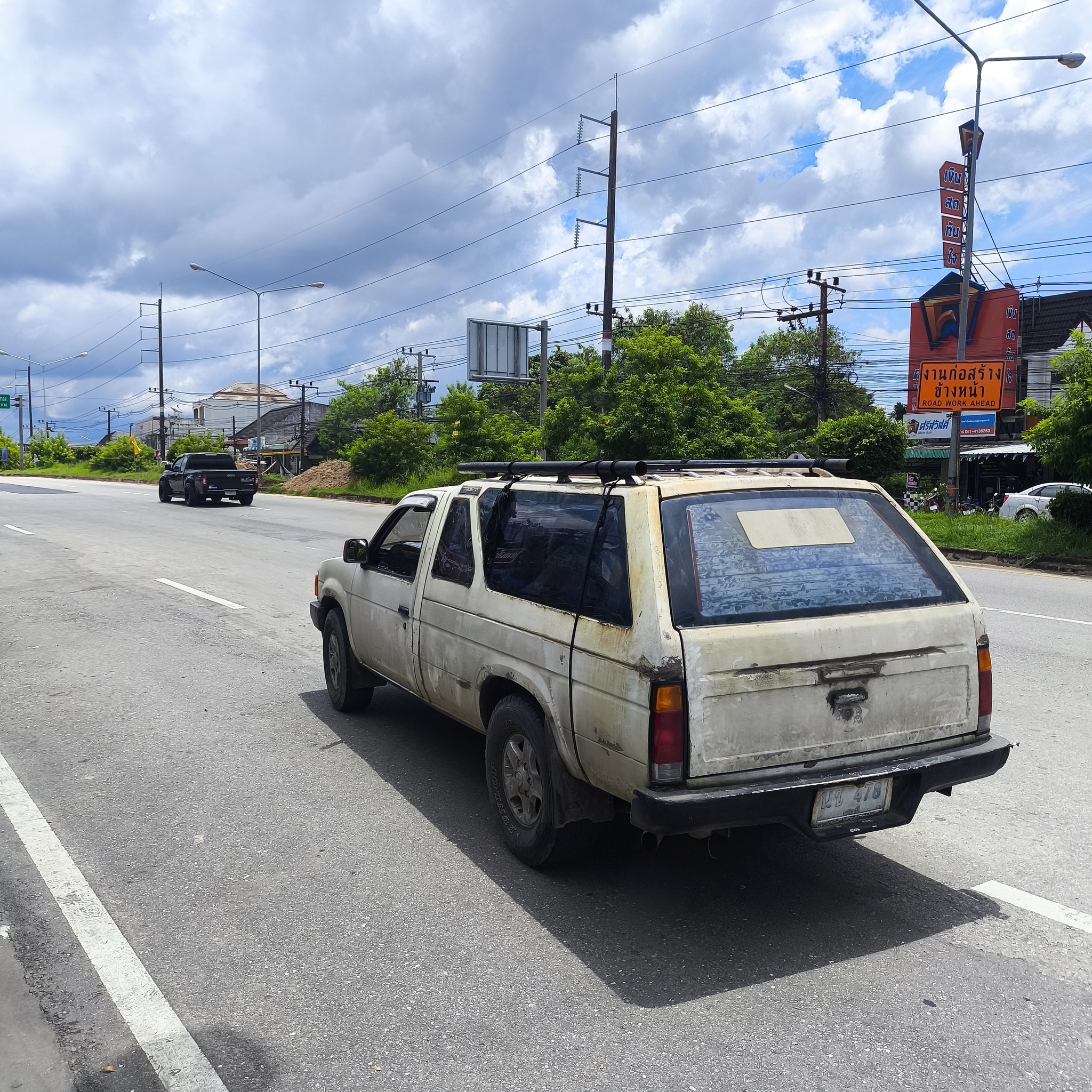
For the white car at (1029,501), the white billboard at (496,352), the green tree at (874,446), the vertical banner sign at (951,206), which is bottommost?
the white car at (1029,501)

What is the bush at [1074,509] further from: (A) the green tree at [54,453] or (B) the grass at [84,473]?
(A) the green tree at [54,453]

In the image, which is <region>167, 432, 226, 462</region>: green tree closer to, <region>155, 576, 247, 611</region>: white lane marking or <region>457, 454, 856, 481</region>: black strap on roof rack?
<region>155, 576, 247, 611</region>: white lane marking

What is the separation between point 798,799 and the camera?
11.7 feet

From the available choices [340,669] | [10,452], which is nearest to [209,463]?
[340,669]

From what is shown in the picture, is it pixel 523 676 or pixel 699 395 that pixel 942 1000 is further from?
pixel 699 395

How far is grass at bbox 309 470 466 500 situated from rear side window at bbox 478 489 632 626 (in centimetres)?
2732

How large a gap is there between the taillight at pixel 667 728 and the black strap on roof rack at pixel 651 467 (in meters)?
0.98

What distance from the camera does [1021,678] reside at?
7.75 meters

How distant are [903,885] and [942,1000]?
89 cm

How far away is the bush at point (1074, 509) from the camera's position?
17.3m

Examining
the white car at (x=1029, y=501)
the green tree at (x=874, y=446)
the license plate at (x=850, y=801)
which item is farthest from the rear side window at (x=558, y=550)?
the green tree at (x=874, y=446)

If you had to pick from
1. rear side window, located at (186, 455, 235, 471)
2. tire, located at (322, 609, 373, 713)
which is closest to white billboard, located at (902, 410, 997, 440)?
rear side window, located at (186, 455, 235, 471)

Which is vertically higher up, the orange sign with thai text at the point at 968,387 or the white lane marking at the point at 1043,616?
the orange sign with thai text at the point at 968,387

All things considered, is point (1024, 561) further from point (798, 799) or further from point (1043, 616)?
point (798, 799)
